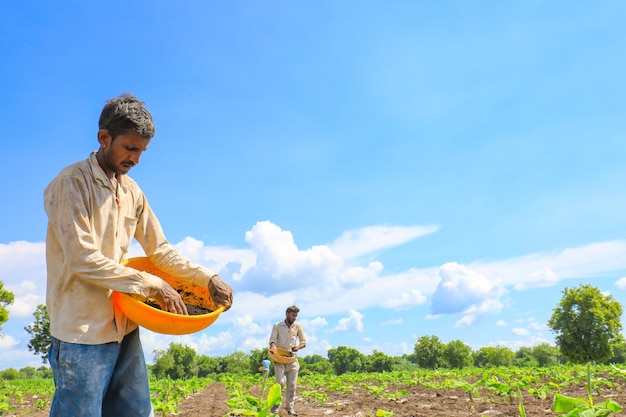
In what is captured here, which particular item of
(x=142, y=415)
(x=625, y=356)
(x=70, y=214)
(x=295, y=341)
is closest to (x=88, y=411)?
(x=142, y=415)

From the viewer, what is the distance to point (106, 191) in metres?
2.53

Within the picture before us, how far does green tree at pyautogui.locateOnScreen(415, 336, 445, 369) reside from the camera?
44.4 m

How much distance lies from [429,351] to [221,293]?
44431mm

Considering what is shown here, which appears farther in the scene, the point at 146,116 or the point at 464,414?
the point at 464,414

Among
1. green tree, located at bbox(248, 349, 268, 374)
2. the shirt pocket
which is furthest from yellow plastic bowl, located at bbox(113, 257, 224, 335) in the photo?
green tree, located at bbox(248, 349, 268, 374)

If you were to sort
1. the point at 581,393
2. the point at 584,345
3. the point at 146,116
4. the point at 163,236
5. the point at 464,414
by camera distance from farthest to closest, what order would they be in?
the point at 584,345
the point at 581,393
the point at 464,414
the point at 163,236
the point at 146,116

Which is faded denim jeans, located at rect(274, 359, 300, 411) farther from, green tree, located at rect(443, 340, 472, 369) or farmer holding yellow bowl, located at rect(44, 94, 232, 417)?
green tree, located at rect(443, 340, 472, 369)

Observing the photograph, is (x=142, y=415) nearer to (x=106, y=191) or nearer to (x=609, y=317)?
(x=106, y=191)

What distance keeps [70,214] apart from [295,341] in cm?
682

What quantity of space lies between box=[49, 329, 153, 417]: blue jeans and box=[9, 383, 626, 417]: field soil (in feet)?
18.0

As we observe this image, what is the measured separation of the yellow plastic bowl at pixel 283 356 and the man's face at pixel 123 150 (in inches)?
245

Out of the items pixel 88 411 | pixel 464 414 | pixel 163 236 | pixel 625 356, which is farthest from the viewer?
pixel 625 356

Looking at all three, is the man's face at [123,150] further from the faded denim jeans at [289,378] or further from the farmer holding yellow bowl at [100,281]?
the faded denim jeans at [289,378]

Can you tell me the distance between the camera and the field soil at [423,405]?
293 inches
